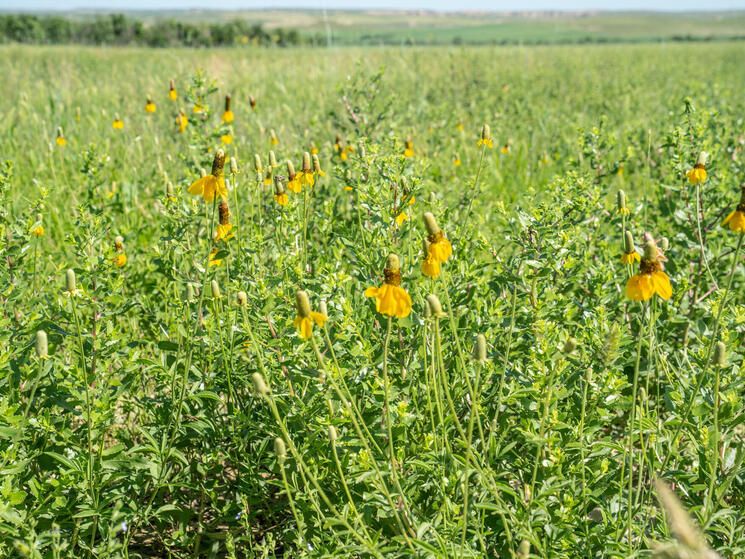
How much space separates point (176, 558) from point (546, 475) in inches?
49.9

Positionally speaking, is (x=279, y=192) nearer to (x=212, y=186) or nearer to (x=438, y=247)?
(x=212, y=186)

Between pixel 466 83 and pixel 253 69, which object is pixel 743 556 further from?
pixel 253 69

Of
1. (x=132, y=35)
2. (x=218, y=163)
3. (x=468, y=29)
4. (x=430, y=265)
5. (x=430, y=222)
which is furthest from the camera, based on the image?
(x=468, y=29)

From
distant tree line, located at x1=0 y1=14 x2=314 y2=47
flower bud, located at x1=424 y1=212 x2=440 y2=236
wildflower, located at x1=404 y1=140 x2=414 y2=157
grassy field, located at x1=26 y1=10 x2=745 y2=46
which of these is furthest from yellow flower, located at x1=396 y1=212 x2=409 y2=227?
distant tree line, located at x1=0 y1=14 x2=314 y2=47

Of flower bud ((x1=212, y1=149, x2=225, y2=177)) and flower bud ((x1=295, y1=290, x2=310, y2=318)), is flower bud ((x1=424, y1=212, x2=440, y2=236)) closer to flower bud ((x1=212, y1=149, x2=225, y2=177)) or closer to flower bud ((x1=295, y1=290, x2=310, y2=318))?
flower bud ((x1=295, y1=290, x2=310, y2=318))

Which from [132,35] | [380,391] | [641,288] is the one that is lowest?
[380,391]

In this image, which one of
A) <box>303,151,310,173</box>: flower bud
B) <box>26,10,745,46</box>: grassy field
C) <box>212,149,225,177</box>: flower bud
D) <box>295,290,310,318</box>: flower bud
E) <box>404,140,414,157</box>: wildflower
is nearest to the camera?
<box>295,290,310,318</box>: flower bud

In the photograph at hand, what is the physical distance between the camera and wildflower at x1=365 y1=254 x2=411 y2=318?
1451mm

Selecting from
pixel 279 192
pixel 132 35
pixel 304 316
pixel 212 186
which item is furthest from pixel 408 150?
pixel 132 35

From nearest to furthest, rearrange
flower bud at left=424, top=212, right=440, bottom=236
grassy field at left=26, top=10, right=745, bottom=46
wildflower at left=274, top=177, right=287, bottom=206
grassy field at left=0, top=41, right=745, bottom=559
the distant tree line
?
1. flower bud at left=424, top=212, right=440, bottom=236
2. grassy field at left=0, top=41, right=745, bottom=559
3. wildflower at left=274, top=177, right=287, bottom=206
4. grassy field at left=26, top=10, right=745, bottom=46
5. the distant tree line

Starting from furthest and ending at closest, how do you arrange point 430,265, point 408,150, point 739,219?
point 408,150 → point 739,219 → point 430,265

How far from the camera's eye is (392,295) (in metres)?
1.49

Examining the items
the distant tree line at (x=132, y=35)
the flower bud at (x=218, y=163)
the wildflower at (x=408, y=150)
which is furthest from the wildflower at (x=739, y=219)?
the distant tree line at (x=132, y=35)

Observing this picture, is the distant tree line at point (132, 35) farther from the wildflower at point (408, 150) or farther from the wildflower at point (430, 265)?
the wildflower at point (430, 265)
